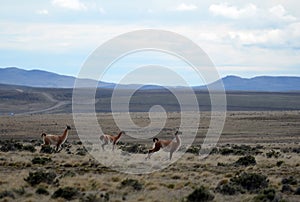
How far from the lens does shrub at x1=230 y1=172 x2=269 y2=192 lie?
15.8 metres

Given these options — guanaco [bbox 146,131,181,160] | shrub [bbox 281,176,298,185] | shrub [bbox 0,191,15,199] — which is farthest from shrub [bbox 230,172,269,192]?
guanaco [bbox 146,131,181,160]

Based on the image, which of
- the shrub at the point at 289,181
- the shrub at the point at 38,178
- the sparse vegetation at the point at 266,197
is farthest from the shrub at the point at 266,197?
the shrub at the point at 38,178

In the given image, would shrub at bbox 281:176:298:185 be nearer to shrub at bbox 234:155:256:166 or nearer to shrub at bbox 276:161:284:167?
shrub at bbox 276:161:284:167

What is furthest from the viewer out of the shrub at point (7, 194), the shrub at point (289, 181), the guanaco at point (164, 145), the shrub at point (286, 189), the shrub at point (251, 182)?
the guanaco at point (164, 145)

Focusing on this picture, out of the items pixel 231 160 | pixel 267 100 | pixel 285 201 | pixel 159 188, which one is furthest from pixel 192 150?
pixel 267 100

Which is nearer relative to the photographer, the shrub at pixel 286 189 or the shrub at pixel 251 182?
the shrub at pixel 286 189

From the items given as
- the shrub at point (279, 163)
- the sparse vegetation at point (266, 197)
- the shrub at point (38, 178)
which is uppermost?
the shrub at point (38, 178)

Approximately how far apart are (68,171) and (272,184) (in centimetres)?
718

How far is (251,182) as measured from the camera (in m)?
16.0

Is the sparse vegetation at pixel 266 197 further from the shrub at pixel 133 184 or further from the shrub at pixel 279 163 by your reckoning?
the shrub at pixel 279 163

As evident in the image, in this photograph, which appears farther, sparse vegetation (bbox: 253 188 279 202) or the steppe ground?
the steppe ground

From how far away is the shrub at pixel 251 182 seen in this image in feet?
51.7

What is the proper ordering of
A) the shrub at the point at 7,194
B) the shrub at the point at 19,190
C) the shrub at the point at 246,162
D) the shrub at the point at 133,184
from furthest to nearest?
the shrub at the point at 246,162 < the shrub at the point at 133,184 < the shrub at the point at 19,190 < the shrub at the point at 7,194

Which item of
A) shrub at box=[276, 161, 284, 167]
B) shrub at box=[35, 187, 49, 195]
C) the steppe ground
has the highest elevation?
shrub at box=[35, 187, 49, 195]
